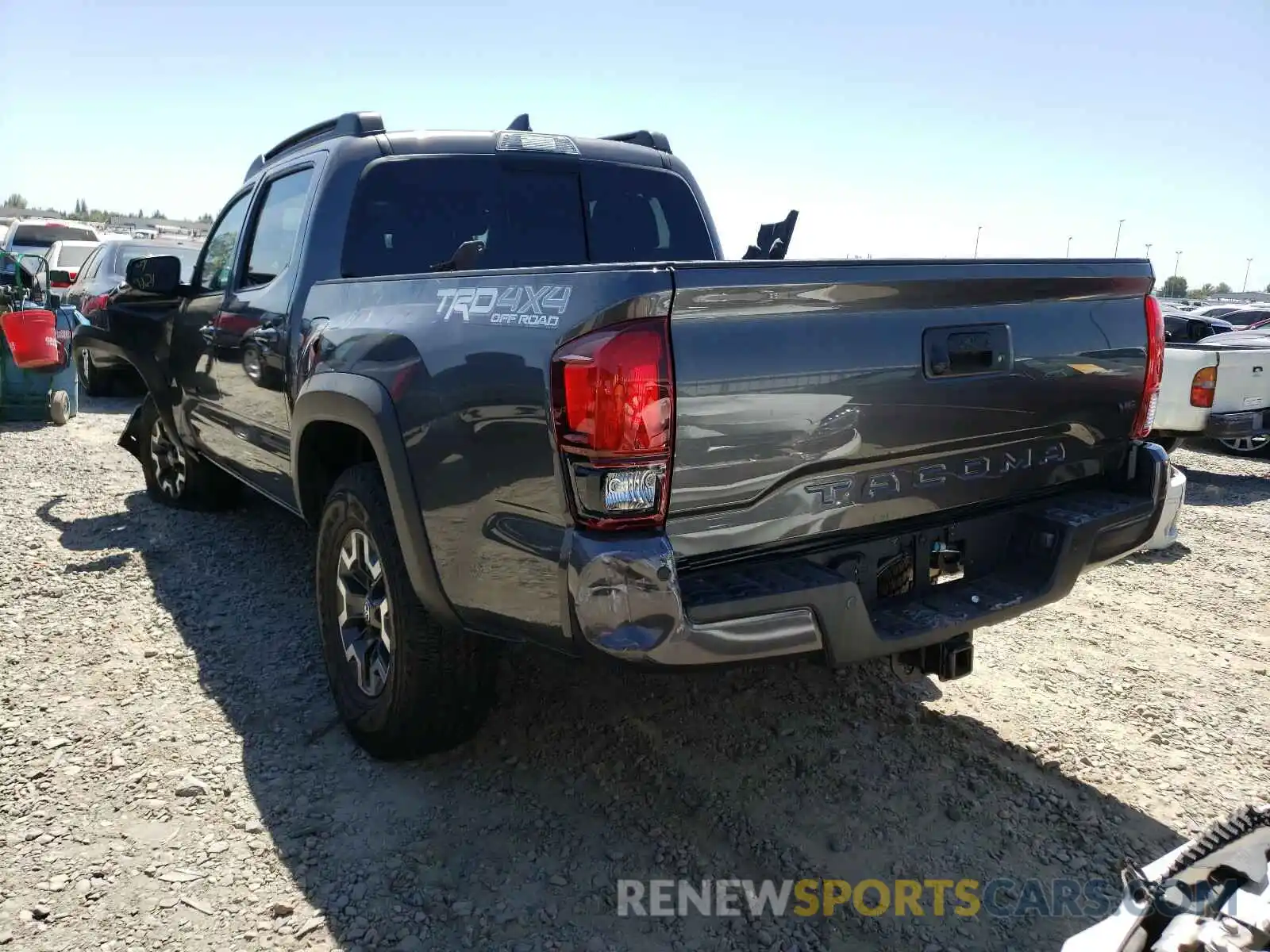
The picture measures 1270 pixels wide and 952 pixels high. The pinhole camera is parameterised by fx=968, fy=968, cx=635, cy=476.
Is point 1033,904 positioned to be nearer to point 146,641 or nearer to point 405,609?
point 405,609

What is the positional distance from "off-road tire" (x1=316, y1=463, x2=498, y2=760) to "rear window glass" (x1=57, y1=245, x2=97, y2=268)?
15.1 m

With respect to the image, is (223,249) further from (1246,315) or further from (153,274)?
(1246,315)

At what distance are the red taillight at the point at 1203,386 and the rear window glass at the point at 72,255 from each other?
1557 centimetres

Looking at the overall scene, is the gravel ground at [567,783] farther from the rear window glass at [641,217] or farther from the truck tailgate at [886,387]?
the rear window glass at [641,217]

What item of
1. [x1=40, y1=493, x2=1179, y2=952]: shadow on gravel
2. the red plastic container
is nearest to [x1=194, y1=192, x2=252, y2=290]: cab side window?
[x1=40, y1=493, x2=1179, y2=952]: shadow on gravel

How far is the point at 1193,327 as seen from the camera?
491 inches

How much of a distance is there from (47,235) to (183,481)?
60.6 ft

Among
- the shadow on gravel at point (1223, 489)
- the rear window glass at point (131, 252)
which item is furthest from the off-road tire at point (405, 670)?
the rear window glass at point (131, 252)

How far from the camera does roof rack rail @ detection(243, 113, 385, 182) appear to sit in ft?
12.9

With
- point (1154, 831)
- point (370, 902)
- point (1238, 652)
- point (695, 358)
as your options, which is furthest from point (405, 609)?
point (1238, 652)

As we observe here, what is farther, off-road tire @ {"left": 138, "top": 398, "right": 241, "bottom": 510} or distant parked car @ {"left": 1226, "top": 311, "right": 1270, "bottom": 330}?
distant parked car @ {"left": 1226, "top": 311, "right": 1270, "bottom": 330}

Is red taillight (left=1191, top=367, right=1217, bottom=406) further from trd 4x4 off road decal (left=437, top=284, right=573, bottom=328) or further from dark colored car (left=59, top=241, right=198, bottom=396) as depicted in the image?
dark colored car (left=59, top=241, right=198, bottom=396)

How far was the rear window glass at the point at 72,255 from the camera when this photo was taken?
15.6 metres

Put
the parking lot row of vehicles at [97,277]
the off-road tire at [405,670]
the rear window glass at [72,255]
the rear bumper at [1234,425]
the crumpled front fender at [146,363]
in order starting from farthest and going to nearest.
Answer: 1. the rear window glass at [72,255]
2. the parking lot row of vehicles at [97,277]
3. the rear bumper at [1234,425]
4. the crumpled front fender at [146,363]
5. the off-road tire at [405,670]
